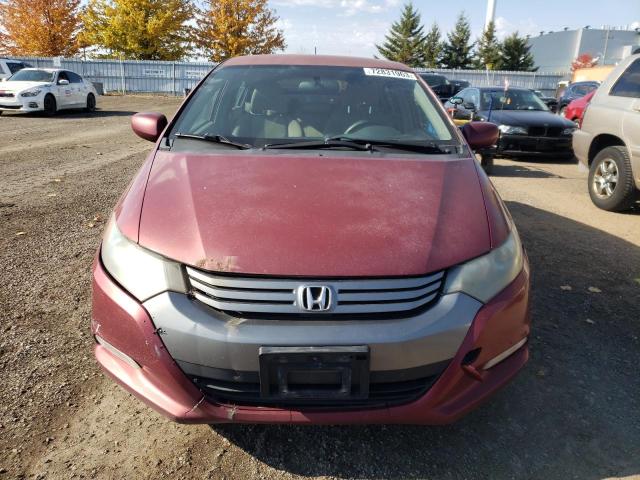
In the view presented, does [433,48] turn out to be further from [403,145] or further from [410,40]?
[403,145]

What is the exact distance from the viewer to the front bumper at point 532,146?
937cm

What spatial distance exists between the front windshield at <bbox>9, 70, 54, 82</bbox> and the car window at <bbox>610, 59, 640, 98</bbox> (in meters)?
15.3

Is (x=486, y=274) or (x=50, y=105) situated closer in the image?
(x=486, y=274)

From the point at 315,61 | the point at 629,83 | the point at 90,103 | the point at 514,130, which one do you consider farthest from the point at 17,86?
the point at 629,83

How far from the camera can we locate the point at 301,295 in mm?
1788

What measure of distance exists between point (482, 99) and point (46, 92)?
12.4m

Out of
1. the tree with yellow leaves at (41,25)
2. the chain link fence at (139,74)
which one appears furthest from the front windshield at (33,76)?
the tree with yellow leaves at (41,25)

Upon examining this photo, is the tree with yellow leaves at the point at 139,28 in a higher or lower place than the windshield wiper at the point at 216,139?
higher

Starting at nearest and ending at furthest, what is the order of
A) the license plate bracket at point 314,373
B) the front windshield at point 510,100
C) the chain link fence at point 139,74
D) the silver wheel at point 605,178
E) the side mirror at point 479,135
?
1. the license plate bracket at point 314,373
2. the side mirror at point 479,135
3. the silver wheel at point 605,178
4. the front windshield at point 510,100
5. the chain link fence at point 139,74

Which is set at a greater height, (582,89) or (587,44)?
(587,44)

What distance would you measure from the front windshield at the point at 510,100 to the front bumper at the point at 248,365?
933 centimetres

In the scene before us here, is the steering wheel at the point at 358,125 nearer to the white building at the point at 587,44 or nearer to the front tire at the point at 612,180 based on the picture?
the front tire at the point at 612,180

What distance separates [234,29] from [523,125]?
1200 inches

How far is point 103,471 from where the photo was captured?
2006mm
